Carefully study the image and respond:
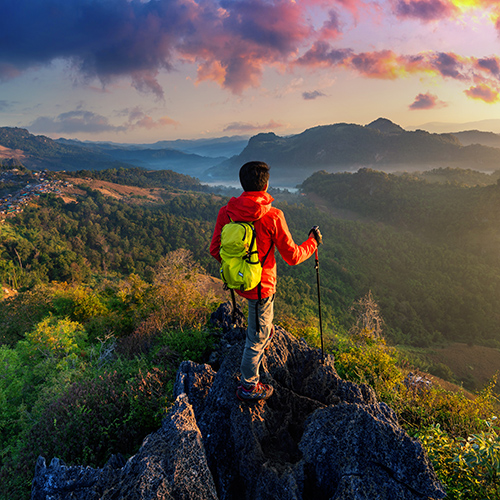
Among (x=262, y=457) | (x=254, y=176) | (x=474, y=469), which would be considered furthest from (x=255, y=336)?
(x=474, y=469)

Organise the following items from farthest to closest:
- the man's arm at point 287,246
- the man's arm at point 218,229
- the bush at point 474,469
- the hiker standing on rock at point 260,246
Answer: the man's arm at point 218,229
the man's arm at point 287,246
the hiker standing on rock at point 260,246
the bush at point 474,469

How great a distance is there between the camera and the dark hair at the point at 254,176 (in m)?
3.03

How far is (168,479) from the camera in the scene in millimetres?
2582

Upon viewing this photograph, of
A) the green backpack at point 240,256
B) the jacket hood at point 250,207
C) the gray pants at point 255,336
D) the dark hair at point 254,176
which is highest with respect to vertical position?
the dark hair at point 254,176

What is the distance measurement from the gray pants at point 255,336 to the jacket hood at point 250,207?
1.07m

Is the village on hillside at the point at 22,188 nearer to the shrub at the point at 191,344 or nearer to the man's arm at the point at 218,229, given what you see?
the shrub at the point at 191,344

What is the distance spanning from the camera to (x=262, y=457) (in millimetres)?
3201

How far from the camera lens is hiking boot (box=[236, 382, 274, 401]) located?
3.59m

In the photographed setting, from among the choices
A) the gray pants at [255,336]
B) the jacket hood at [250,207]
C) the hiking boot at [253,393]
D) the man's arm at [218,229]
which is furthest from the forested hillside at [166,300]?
the jacket hood at [250,207]

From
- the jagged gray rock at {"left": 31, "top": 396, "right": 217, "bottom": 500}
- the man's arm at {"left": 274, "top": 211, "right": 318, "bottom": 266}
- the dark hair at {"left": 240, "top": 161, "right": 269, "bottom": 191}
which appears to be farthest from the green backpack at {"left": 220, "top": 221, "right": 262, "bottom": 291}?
the jagged gray rock at {"left": 31, "top": 396, "right": 217, "bottom": 500}

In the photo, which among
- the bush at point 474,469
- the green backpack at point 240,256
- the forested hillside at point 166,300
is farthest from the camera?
the forested hillside at point 166,300

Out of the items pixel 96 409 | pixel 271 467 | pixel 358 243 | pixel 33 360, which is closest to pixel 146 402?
pixel 96 409

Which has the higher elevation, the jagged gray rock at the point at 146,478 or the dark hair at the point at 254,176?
the dark hair at the point at 254,176

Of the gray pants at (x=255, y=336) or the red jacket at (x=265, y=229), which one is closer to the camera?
the red jacket at (x=265, y=229)
